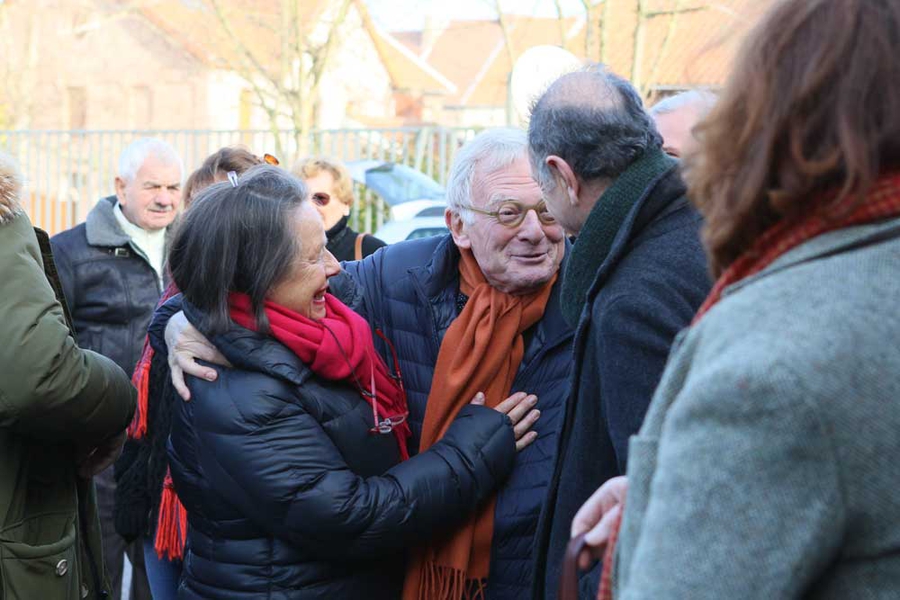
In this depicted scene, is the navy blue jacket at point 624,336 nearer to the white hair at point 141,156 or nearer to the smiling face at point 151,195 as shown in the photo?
the smiling face at point 151,195

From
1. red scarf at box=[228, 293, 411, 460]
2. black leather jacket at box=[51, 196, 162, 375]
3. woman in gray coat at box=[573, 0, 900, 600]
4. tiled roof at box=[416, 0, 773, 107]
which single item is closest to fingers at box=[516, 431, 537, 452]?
red scarf at box=[228, 293, 411, 460]

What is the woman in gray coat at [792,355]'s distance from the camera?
3.54 ft

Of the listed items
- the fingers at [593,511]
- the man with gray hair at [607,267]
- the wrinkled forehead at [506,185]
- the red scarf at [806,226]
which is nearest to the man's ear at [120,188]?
the wrinkled forehead at [506,185]

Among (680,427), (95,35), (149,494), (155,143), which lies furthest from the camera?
(95,35)

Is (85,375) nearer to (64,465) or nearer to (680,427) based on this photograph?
(64,465)

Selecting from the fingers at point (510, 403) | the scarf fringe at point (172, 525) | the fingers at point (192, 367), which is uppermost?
the fingers at point (192, 367)

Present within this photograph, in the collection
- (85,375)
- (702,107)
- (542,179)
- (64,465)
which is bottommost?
(64,465)

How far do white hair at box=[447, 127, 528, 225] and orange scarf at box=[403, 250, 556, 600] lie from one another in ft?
0.79

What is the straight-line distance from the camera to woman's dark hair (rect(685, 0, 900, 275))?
1.15m

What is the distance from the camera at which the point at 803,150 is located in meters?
1.17

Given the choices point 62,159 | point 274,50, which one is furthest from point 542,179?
point 274,50

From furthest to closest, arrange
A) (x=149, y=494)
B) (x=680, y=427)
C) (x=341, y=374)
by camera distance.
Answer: (x=149, y=494) → (x=341, y=374) → (x=680, y=427)

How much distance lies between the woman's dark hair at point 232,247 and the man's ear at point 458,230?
2.13 ft

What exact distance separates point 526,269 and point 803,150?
197 centimetres
